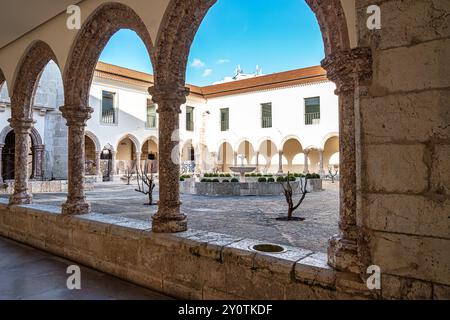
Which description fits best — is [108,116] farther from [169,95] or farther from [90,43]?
[169,95]

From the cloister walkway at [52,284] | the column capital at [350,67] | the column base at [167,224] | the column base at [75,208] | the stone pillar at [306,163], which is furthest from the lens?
the stone pillar at [306,163]

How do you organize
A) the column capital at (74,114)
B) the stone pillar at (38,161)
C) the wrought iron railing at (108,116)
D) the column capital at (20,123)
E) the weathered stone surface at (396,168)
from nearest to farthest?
1. the weathered stone surface at (396,168)
2. the column capital at (74,114)
3. the column capital at (20,123)
4. the stone pillar at (38,161)
5. the wrought iron railing at (108,116)

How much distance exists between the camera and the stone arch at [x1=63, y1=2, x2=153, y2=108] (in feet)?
11.5

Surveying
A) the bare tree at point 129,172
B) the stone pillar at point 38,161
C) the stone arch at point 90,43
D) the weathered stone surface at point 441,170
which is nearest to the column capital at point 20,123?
Result: the stone arch at point 90,43

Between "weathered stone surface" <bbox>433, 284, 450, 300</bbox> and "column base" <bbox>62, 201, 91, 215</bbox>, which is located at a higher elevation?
"column base" <bbox>62, 201, 91, 215</bbox>

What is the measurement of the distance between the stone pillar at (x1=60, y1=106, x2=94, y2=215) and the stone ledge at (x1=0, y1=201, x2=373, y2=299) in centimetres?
24

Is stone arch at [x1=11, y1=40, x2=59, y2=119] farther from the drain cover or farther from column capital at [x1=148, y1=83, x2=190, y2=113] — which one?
the drain cover

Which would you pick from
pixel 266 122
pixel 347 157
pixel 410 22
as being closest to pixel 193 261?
pixel 347 157

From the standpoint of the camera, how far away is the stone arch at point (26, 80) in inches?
189

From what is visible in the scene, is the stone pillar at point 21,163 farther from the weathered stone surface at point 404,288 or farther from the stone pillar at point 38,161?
the stone pillar at point 38,161

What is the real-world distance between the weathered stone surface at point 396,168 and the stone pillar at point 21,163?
507cm

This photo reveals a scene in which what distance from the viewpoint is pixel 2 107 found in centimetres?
1050

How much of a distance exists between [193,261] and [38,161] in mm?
10793

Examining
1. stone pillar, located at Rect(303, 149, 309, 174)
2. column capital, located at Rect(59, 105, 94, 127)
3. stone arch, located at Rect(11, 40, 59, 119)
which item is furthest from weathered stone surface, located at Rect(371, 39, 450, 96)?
stone pillar, located at Rect(303, 149, 309, 174)
